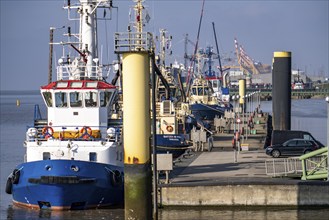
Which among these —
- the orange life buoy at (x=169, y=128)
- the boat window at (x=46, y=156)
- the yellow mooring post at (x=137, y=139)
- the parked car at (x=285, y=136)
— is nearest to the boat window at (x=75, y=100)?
the boat window at (x=46, y=156)

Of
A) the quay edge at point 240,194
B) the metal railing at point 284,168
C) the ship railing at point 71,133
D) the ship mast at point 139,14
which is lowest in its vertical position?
the quay edge at point 240,194

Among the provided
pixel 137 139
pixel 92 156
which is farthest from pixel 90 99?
pixel 137 139

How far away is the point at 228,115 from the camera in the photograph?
80.5 meters

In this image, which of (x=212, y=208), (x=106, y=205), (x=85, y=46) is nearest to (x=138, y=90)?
(x=212, y=208)

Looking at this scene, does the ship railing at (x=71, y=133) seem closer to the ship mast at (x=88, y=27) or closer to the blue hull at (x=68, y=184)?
the blue hull at (x=68, y=184)

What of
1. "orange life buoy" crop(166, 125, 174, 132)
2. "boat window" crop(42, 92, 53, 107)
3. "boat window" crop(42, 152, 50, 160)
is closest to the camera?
"boat window" crop(42, 152, 50, 160)

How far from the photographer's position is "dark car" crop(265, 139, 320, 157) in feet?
156

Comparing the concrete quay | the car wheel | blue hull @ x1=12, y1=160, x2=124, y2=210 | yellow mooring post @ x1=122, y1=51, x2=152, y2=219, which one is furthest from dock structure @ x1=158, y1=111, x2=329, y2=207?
the car wheel

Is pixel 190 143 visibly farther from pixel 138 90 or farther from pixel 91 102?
pixel 138 90

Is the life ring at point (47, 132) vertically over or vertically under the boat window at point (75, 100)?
under

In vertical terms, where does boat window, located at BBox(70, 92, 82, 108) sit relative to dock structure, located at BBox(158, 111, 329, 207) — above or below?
above

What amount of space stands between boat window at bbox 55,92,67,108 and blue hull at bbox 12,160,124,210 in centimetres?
386

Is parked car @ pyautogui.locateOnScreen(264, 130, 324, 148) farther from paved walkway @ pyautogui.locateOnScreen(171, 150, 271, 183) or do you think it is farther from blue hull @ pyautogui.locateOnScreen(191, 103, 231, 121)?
blue hull @ pyautogui.locateOnScreen(191, 103, 231, 121)

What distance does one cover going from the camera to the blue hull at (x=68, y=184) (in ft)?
115
